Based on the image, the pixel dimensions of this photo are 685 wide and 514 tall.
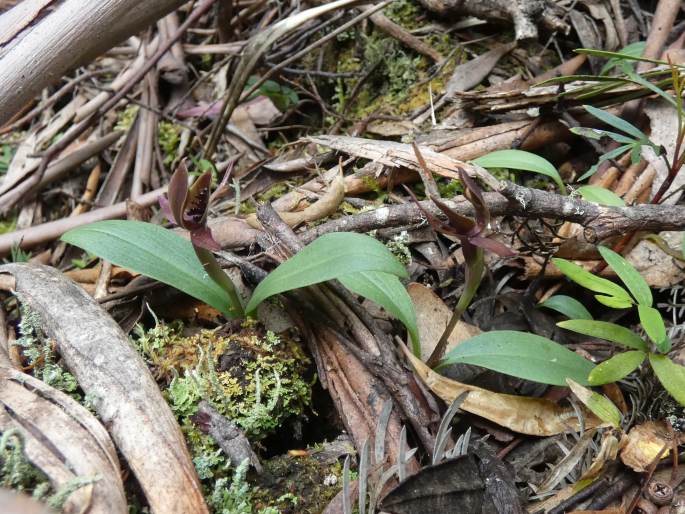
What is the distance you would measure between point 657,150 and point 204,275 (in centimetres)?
121

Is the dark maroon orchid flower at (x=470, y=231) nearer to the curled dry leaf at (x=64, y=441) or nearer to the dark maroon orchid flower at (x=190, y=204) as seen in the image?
the dark maroon orchid flower at (x=190, y=204)

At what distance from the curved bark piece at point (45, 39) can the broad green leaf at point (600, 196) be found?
141cm

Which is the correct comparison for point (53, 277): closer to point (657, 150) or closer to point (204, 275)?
point (204, 275)

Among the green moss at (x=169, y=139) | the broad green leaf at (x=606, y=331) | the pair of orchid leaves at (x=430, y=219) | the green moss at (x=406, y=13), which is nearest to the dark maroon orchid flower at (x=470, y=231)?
the pair of orchid leaves at (x=430, y=219)

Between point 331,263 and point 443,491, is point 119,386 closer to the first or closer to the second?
point 331,263

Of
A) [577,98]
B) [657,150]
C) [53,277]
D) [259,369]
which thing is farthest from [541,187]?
[53,277]

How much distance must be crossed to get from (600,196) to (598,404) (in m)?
0.61

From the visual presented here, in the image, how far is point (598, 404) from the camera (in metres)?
1.30

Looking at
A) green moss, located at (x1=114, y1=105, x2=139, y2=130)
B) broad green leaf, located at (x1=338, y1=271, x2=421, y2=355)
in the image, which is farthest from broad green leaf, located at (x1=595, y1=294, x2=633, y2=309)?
green moss, located at (x1=114, y1=105, x2=139, y2=130)

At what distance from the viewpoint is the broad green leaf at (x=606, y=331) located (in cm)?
134

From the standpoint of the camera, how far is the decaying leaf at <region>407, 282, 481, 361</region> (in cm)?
154

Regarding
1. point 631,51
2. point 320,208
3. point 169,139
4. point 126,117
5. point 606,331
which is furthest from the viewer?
point 126,117

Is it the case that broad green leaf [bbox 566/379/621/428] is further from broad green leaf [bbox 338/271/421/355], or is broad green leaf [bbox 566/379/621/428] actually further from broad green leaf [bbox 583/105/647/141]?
broad green leaf [bbox 583/105/647/141]

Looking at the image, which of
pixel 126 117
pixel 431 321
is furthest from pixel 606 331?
pixel 126 117
